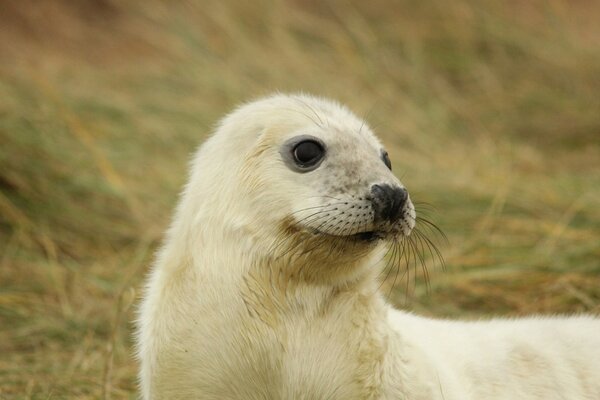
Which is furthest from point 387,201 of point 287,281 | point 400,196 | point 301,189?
point 287,281

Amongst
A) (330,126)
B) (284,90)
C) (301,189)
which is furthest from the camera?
(284,90)

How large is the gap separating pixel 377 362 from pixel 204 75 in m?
5.72

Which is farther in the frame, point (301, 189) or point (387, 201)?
point (301, 189)

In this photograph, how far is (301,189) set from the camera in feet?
10.2

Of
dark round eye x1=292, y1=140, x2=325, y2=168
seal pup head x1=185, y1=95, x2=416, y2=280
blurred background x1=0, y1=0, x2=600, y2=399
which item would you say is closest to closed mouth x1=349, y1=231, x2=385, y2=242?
seal pup head x1=185, y1=95, x2=416, y2=280

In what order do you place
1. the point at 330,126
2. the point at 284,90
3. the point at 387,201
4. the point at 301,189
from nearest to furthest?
the point at 387,201 → the point at 301,189 → the point at 330,126 → the point at 284,90

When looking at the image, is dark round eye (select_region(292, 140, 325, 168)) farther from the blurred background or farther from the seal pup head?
the blurred background

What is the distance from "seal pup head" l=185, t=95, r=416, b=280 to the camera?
9.87 ft

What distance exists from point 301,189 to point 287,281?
0.91 ft

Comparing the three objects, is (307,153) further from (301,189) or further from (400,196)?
(400,196)

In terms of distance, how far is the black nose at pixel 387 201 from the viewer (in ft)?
9.80

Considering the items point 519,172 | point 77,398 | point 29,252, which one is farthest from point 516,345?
point 519,172

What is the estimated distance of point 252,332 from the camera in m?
3.03

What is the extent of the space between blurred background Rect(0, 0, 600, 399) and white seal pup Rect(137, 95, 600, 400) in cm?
79
